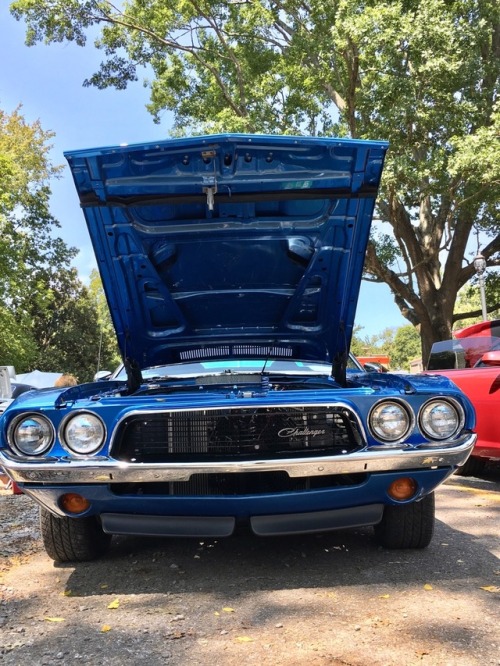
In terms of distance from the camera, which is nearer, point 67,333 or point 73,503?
point 73,503

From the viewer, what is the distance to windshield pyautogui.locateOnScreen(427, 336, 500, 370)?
19.0ft

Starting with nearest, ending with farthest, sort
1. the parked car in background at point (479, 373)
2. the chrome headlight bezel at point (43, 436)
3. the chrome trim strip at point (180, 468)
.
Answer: the chrome trim strip at point (180, 468), the chrome headlight bezel at point (43, 436), the parked car in background at point (479, 373)

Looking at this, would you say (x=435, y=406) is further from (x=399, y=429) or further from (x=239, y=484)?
(x=239, y=484)

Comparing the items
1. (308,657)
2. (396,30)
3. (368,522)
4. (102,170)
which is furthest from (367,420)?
(396,30)

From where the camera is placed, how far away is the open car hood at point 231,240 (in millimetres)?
3383

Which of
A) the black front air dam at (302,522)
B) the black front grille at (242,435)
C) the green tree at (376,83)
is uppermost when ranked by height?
the green tree at (376,83)

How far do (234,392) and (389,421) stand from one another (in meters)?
0.83

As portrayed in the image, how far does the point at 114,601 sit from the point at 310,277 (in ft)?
7.78

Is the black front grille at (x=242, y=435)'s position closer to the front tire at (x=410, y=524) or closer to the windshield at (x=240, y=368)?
the front tire at (x=410, y=524)

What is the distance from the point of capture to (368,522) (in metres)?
3.08

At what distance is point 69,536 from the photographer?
3.34 meters

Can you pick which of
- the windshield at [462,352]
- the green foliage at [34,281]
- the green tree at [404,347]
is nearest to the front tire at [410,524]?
the windshield at [462,352]

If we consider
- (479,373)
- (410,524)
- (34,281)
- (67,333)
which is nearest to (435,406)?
(410,524)

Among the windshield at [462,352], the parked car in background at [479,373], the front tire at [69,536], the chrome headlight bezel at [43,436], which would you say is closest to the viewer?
the chrome headlight bezel at [43,436]
